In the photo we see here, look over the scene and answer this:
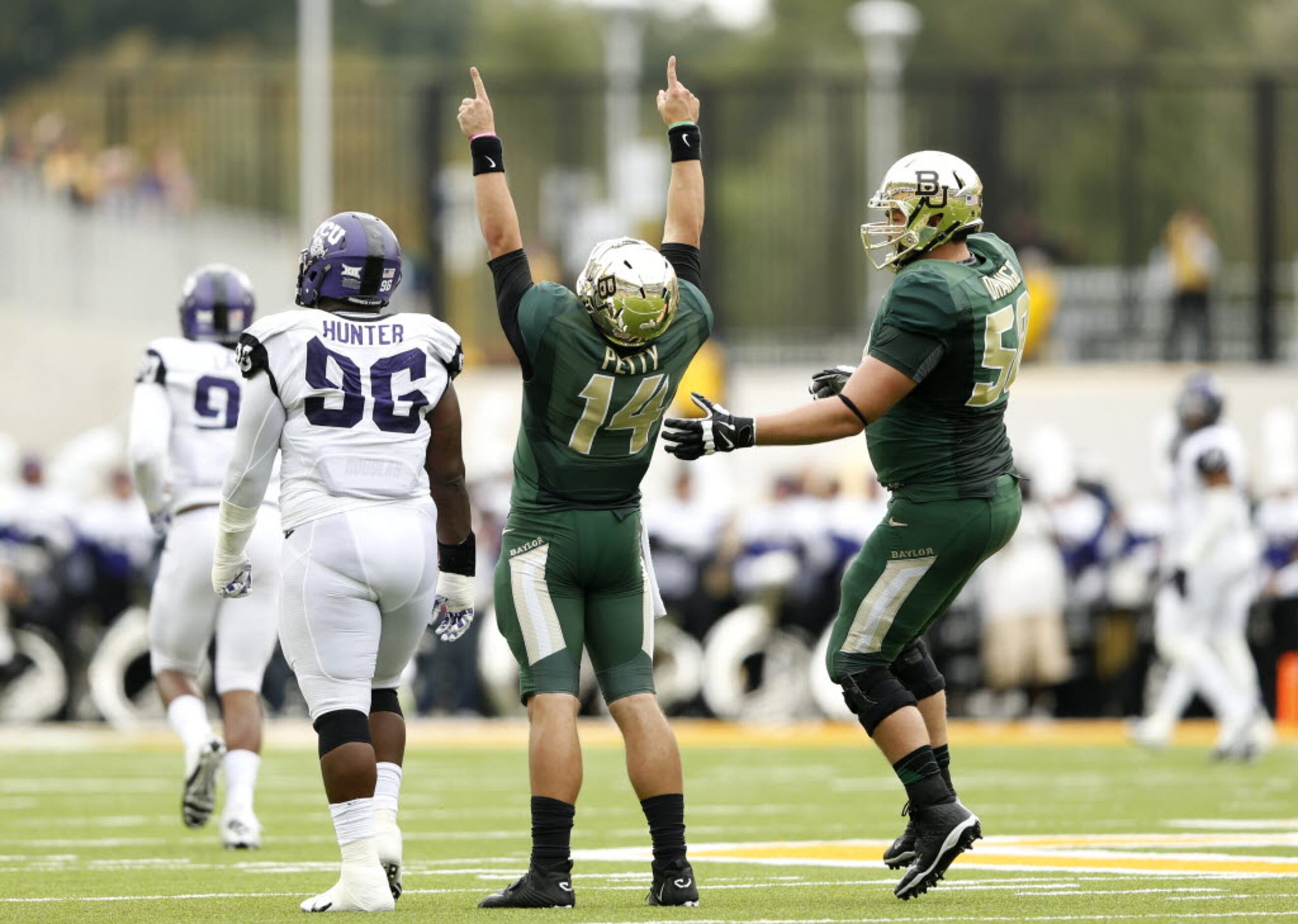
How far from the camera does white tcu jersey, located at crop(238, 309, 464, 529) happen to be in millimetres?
7383

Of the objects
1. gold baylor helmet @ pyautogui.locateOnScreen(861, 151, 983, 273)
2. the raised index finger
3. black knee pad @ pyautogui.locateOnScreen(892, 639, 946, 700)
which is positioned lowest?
black knee pad @ pyautogui.locateOnScreen(892, 639, 946, 700)

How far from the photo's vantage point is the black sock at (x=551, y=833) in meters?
7.34

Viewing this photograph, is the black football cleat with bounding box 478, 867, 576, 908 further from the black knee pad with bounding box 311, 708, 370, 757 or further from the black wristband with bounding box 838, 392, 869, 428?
the black wristband with bounding box 838, 392, 869, 428

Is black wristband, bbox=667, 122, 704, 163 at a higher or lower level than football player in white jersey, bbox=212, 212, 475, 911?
higher

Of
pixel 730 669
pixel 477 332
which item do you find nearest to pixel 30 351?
pixel 477 332

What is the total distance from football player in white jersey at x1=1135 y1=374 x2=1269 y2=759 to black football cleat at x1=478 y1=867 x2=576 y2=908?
26.5 ft

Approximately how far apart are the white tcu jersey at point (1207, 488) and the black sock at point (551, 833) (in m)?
8.26

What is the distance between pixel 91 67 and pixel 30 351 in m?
30.0

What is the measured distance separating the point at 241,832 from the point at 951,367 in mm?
3564

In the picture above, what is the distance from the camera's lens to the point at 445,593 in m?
7.86

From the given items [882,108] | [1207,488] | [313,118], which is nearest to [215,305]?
[1207,488]

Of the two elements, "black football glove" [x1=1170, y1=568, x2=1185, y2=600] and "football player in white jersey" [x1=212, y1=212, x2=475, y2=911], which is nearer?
"football player in white jersey" [x1=212, y1=212, x2=475, y2=911]

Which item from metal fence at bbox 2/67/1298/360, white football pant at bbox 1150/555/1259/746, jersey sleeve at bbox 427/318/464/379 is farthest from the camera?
metal fence at bbox 2/67/1298/360

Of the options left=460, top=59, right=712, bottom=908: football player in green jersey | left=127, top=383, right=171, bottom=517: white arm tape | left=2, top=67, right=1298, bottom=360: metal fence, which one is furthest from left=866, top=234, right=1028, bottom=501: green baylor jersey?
left=2, top=67, right=1298, bottom=360: metal fence
